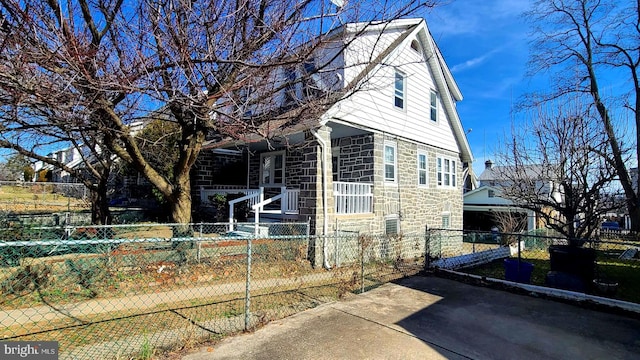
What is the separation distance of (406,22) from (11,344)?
11347 millimetres

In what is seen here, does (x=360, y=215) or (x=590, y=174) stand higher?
(x=590, y=174)

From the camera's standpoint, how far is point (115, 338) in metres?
3.83

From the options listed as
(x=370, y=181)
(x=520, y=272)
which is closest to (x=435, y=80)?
(x=370, y=181)

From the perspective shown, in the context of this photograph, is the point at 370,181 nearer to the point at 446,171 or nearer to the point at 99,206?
the point at 446,171

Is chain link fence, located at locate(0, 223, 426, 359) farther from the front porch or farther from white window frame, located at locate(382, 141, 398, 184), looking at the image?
white window frame, located at locate(382, 141, 398, 184)

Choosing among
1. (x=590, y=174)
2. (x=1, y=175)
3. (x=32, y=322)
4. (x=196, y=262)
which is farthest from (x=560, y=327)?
(x=1, y=175)

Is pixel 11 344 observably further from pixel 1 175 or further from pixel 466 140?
pixel 1 175

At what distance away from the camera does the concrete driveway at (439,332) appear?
3545 millimetres

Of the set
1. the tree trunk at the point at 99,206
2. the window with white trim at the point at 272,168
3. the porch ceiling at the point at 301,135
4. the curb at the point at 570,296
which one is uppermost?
the porch ceiling at the point at 301,135

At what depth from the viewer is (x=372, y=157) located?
1020 cm

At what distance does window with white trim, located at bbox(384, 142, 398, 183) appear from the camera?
1077cm

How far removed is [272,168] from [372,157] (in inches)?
168

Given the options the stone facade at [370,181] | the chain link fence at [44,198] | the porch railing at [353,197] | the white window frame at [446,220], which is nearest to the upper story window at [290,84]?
the stone facade at [370,181]

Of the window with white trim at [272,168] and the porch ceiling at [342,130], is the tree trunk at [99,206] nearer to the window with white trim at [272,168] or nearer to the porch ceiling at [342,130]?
the window with white trim at [272,168]
